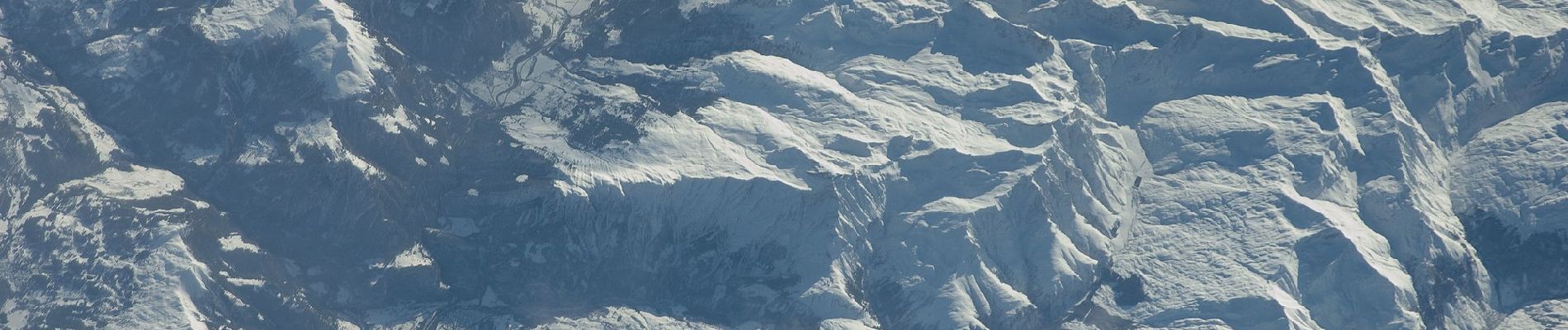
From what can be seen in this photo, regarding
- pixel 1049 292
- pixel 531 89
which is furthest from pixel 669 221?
pixel 1049 292

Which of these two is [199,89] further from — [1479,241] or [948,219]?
[1479,241]

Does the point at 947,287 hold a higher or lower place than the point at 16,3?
lower

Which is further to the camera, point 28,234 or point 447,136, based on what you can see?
point 447,136

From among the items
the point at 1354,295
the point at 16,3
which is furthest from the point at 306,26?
the point at 1354,295

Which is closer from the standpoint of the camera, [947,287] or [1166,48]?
[947,287]

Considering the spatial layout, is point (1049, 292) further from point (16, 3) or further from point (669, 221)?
point (16, 3)

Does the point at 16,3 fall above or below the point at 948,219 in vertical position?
above
